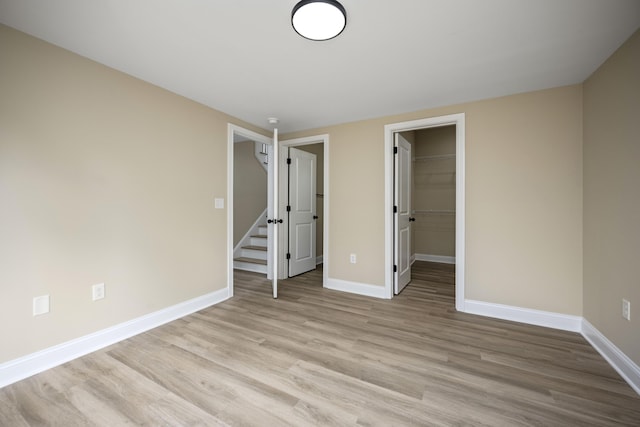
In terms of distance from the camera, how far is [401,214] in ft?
11.5

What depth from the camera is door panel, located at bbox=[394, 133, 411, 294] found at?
3.35 m

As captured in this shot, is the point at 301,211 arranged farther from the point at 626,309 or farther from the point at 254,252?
the point at 626,309

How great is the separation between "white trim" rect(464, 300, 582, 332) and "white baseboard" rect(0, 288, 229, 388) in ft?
9.81

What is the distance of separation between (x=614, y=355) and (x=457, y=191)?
1.73 m

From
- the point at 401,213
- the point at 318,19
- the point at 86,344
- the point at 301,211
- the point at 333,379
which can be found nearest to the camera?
the point at 318,19

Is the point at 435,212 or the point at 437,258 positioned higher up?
the point at 435,212

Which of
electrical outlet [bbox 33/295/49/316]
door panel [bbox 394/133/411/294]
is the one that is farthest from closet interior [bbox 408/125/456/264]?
electrical outlet [bbox 33/295/49/316]

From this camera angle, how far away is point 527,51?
76.2 inches

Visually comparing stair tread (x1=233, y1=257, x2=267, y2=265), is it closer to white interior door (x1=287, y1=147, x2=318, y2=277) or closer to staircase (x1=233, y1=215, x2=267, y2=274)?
staircase (x1=233, y1=215, x2=267, y2=274)

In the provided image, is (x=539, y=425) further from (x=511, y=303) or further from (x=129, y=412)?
(x=129, y=412)

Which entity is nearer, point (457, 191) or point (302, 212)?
point (457, 191)

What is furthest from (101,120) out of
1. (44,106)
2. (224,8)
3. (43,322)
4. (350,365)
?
(350,365)

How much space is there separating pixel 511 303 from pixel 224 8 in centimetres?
343

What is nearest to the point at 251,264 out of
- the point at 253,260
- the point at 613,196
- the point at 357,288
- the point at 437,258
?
the point at 253,260
